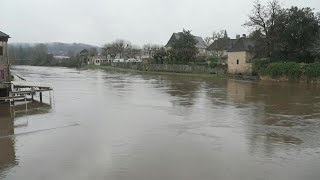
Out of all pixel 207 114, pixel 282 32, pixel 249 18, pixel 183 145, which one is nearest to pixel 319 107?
pixel 207 114

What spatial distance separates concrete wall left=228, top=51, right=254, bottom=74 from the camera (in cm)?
5278

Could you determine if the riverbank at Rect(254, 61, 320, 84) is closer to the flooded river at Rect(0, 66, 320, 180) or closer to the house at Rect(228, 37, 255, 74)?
the house at Rect(228, 37, 255, 74)

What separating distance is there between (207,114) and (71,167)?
1068 centimetres

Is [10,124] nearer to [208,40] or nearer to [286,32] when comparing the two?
[286,32]

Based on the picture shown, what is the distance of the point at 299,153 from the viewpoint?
12.4 meters

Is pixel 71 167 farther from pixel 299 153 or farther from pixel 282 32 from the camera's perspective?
pixel 282 32

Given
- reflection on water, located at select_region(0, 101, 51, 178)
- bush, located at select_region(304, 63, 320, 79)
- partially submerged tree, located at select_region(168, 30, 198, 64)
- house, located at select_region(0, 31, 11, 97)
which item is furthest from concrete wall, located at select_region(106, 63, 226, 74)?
reflection on water, located at select_region(0, 101, 51, 178)

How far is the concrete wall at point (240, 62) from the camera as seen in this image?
5278cm

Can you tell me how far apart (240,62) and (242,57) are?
0.82 m

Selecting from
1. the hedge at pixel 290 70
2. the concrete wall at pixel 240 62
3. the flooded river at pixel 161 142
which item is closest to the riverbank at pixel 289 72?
the hedge at pixel 290 70

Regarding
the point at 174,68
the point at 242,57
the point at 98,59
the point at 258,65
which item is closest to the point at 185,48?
the point at 174,68

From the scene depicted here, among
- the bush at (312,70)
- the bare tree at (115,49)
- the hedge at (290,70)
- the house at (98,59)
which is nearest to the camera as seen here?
the bush at (312,70)

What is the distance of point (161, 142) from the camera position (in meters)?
13.8

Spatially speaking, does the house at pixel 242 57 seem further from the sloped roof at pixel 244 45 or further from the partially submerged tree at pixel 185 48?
the partially submerged tree at pixel 185 48
